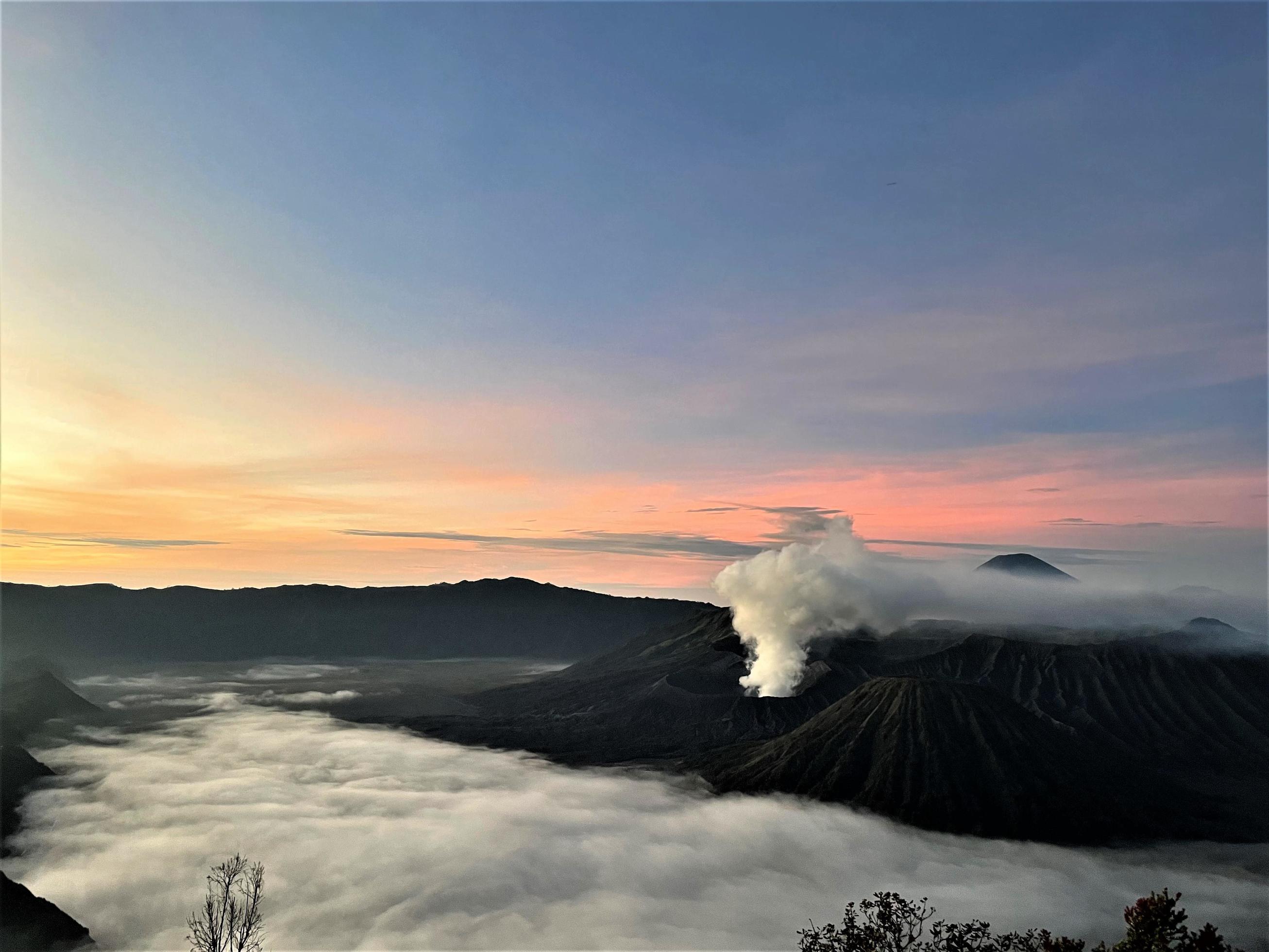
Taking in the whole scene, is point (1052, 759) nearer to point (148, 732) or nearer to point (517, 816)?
point (517, 816)

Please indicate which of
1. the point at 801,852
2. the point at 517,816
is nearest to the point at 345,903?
the point at 517,816

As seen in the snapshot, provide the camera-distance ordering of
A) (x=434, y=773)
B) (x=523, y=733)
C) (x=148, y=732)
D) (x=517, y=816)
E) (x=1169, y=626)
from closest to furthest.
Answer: (x=517, y=816), (x=434, y=773), (x=523, y=733), (x=148, y=732), (x=1169, y=626)

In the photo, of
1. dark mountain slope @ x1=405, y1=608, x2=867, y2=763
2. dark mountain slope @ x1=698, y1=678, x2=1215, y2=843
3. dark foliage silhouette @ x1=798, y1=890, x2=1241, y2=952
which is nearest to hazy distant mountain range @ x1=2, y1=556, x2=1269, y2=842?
dark mountain slope @ x1=698, y1=678, x2=1215, y2=843

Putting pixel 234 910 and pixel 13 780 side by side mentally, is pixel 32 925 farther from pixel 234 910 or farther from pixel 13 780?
pixel 13 780

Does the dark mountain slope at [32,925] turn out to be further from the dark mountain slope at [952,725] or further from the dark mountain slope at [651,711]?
the dark mountain slope at [651,711]

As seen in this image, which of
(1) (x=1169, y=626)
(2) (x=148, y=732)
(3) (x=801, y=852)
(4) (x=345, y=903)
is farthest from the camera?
(1) (x=1169, y=626)

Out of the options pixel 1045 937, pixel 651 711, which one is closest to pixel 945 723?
pixel 651 711
